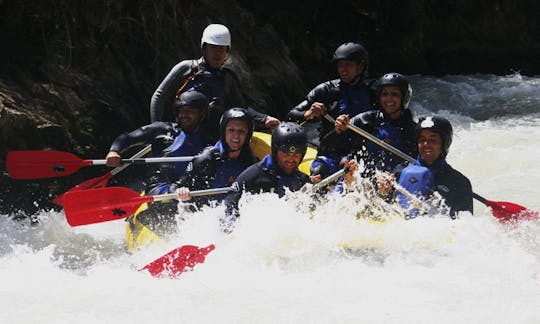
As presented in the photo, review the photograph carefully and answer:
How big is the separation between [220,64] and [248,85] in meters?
2.39

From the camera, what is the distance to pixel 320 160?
5582 millimetres

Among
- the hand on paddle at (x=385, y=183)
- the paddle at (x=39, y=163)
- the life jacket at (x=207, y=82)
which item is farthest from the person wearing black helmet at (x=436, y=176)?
the paddle at (x=39, y=163)

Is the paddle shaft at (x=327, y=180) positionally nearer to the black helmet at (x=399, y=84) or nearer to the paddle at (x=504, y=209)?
the paddle at (x=504, y=209)

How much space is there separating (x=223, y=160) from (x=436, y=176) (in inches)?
57.9

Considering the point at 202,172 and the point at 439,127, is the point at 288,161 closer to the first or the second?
the point at 202,172

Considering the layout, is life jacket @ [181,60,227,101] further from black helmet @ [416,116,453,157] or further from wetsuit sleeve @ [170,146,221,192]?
black helmet @ [416,116,453,157]

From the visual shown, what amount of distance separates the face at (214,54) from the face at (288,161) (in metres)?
1.60

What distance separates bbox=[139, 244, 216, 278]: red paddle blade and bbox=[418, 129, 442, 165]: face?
1544 mm

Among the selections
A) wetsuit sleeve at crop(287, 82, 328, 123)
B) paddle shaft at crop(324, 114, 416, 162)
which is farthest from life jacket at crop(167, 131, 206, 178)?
paddle shaft at crop(324, 114, 416, 162)

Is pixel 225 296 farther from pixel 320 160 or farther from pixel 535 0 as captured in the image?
pixel 535 0

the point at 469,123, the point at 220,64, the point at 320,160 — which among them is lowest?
the point at 469,123

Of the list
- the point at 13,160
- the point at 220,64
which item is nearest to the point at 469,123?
the point at 220,64

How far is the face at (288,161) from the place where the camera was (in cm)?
495

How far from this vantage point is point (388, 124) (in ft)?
18.7
